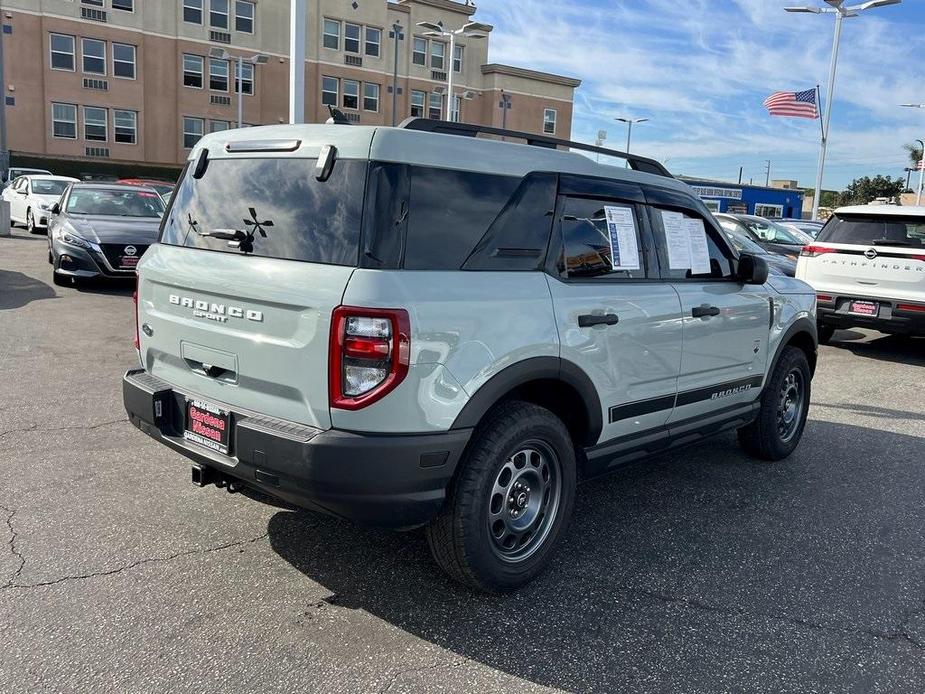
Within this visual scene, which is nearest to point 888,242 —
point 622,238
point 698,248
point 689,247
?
point 698,248

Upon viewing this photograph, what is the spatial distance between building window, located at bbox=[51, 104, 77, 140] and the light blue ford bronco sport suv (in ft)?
132

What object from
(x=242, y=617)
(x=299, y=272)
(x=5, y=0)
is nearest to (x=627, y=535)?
(x=242, y=617)

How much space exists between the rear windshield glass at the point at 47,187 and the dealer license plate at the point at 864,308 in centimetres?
1959

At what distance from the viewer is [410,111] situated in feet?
162

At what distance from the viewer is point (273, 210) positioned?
3.28 metres

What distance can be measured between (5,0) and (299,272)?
42.1m

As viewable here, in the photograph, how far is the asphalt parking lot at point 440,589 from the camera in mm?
2904

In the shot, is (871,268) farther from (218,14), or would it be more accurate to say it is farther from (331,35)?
(331,35)

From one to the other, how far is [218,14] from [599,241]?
4389 centimetres

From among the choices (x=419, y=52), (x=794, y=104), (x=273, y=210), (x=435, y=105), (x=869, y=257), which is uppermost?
(x=419, y=52)

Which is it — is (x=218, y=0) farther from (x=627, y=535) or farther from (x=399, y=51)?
(x=627, y=535)

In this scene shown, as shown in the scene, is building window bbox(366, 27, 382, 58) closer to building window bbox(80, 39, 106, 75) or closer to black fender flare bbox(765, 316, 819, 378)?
building window bbox(80, 39, 106, 75)

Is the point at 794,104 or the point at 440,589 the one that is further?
the point at 794,104

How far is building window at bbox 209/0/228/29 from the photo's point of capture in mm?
41719
